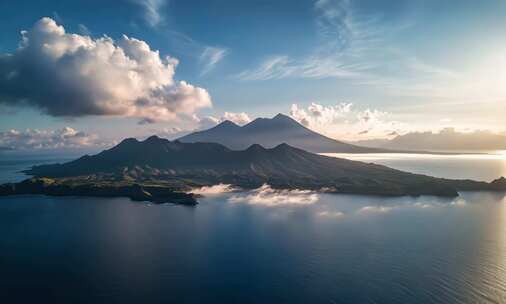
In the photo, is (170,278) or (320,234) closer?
(170,278)

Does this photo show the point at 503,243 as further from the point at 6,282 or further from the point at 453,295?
the point at 6,282

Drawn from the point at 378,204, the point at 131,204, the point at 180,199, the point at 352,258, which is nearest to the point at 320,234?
the point at 352,258

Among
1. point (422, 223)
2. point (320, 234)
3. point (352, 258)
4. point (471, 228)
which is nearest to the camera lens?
point (352, 258)

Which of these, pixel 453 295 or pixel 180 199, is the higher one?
pixel 180 199

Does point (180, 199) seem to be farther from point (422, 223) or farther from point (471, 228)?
point (471, 228)

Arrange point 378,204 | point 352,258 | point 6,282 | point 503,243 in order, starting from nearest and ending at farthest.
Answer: point 6,282
point 352,258
point 503,243
point 378,204

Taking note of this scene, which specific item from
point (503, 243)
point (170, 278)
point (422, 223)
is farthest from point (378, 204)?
point (170, 278)
